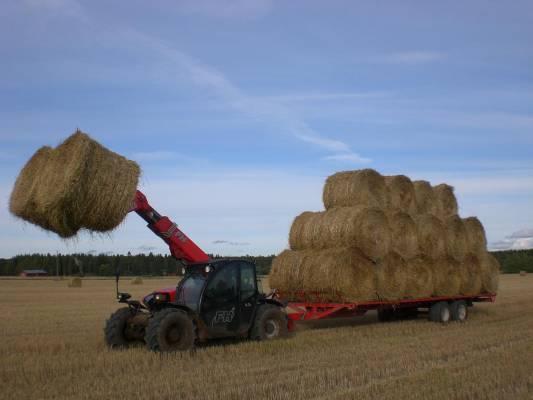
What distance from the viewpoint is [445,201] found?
16.1 m

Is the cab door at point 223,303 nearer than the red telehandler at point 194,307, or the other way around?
the red telehandler at point 194,307

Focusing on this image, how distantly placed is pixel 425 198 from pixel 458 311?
9.54 ft

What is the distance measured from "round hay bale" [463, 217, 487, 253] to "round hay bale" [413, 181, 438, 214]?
1.15m

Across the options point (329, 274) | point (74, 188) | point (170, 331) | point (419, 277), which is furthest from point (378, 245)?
point (74, 188)

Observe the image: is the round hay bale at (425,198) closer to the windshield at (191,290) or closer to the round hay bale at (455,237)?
the round hay bale at (455,237)

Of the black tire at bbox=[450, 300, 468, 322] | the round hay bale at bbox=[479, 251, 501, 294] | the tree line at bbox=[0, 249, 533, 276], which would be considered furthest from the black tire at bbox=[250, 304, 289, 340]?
the tree line at bbox=[0, 249, 533, 276]

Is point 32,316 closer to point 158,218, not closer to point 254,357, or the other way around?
point 158,218

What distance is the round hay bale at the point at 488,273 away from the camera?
1653 cm

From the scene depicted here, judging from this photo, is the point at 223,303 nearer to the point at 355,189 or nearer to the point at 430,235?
the point at 355,189

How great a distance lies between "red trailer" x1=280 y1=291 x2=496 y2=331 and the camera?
42.5 feet

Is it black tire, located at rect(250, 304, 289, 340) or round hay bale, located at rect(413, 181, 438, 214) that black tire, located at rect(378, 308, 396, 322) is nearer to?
round hay bale, located at rect(413, 181, 438, 214)

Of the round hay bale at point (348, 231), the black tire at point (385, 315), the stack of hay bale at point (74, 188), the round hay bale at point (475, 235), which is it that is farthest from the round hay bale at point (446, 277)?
the stack of hay bale at point (74, 188)

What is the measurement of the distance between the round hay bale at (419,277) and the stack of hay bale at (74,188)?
23.6 feet

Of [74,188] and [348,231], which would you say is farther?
[348,231]
